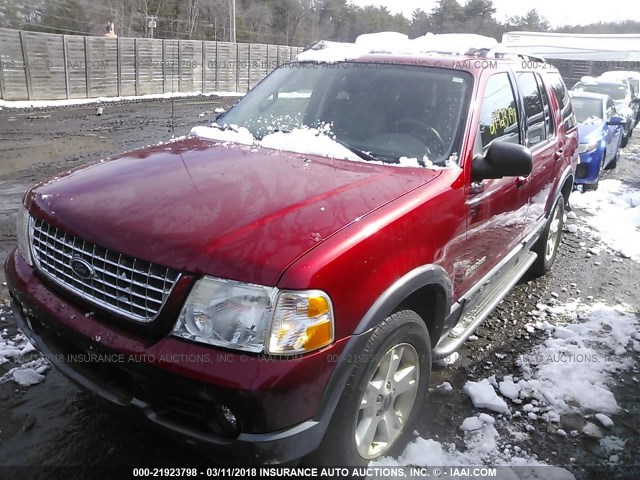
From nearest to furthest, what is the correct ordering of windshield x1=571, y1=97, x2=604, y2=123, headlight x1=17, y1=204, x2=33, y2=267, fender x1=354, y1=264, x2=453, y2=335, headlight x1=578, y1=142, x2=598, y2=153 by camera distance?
fender x1=354, y1=264, x2=453, y2=335 → headlight x1=17, y1=204, x2=33, y2=267 → headlight x1=578, y1=142, x2=598, y2=153 → windshield x1=571, y1=97, x2=604, y2=123

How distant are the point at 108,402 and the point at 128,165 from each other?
1261mm

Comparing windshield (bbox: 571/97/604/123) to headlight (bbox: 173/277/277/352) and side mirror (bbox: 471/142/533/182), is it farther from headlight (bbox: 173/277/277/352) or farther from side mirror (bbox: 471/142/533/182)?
headlight (bbox: 173/277/277/352)

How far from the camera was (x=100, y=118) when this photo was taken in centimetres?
1420

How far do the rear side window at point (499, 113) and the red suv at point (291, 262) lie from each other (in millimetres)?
19

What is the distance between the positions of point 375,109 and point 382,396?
5.68ft

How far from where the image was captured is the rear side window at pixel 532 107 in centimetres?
394

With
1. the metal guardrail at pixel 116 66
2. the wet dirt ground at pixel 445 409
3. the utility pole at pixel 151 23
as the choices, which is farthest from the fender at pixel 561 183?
the utility pole at pixel 151 23

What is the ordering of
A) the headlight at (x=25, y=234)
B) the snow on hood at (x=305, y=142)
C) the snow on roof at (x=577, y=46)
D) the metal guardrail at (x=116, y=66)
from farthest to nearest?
the snow on roof at (x=577, y=46)
the metal guardrail at (x=116, y=66)
the snow on hood at (x=305, y=142)
the headlight at (x=25, y=234)

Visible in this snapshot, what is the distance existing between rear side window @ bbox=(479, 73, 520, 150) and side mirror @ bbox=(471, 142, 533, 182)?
10.0 inches

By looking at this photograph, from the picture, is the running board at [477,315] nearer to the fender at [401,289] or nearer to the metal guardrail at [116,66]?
the fender at [401,289]

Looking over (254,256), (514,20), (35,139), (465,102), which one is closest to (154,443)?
(254,256)

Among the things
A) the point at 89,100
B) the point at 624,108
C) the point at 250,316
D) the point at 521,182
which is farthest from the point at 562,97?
the point at 89,100

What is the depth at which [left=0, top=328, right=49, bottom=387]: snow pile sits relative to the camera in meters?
3.07

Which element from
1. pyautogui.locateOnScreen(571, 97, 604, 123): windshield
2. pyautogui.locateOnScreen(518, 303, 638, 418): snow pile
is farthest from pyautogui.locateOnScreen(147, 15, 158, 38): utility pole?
pyautogui.locateOnScreen(518, 303, 638, 418): snow pile
